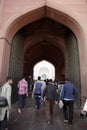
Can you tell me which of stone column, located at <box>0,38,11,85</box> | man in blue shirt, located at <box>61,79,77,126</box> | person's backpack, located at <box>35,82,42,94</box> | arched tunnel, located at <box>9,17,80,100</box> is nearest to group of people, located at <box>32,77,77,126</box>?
man in blue shirt, located at <box>61,79,77,126</box>

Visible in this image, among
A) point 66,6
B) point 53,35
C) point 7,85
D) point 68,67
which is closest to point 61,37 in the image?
point 53,35

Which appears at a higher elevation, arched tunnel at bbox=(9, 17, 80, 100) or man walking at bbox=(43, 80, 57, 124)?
arched tunnel at bbox=(9, 17, 80, 100)

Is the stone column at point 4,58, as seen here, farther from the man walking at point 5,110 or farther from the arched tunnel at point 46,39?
the man walking at point 5,110

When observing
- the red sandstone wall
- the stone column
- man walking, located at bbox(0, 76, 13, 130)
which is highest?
the red sandstone wall

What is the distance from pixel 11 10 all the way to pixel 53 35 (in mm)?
4135

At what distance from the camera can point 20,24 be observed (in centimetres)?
790

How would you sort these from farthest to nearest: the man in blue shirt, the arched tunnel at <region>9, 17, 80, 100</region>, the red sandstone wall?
the arched tunnel at <region>9, 17, 80, 100</region> → the red sandstone wall → the man in blue shirt

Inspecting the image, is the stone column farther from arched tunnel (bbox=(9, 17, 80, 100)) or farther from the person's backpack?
the person's backpack

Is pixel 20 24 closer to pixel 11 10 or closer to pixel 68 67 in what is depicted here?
pixel 11 10

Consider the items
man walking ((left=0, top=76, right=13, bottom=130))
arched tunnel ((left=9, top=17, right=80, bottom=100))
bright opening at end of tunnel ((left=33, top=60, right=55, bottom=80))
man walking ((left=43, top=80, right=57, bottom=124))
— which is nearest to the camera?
man walking ((left=0, top=76, right=13, bottom=130))

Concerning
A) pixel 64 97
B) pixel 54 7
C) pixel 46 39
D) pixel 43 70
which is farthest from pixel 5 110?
pixel 43 70

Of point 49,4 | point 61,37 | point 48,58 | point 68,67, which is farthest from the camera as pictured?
point 48,58

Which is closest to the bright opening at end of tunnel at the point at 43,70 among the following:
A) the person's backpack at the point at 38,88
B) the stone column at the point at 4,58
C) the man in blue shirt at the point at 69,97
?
the stone column at the point at 4,58

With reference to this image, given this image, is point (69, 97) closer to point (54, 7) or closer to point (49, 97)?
point (49, 97)
